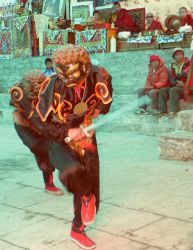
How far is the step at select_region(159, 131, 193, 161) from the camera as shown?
6.84m

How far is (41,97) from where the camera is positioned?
3635mm

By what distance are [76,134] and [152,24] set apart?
31.8 ft

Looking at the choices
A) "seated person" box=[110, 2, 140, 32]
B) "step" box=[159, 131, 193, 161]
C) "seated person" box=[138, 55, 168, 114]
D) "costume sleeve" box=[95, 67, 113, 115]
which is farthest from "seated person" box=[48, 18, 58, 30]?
"costume sleeve" box=[95, 67, 113, 115]

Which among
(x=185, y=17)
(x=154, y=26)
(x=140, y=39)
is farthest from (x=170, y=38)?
(x=154, y=26)

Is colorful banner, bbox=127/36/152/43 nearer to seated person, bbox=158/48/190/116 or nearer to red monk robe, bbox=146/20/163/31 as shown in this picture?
red monk robe, bbox=146/20/163/31

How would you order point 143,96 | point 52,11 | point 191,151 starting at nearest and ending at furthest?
point 191,151 < point 143,96 < point 52,11

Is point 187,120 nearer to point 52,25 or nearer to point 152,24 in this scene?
point 152,24

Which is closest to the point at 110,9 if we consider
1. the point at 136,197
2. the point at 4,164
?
the point at 4,164

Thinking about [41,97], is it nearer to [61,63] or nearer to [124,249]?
[61,63]

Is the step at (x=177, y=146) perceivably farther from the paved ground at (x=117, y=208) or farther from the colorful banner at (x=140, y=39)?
the colorful banner at (x=140, y=39)

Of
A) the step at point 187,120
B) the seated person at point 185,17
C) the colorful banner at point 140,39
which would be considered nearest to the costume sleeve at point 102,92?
the step at point 187,120

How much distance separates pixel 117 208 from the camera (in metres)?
4.71

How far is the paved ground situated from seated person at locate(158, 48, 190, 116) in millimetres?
1799

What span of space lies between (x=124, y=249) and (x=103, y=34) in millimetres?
9572
